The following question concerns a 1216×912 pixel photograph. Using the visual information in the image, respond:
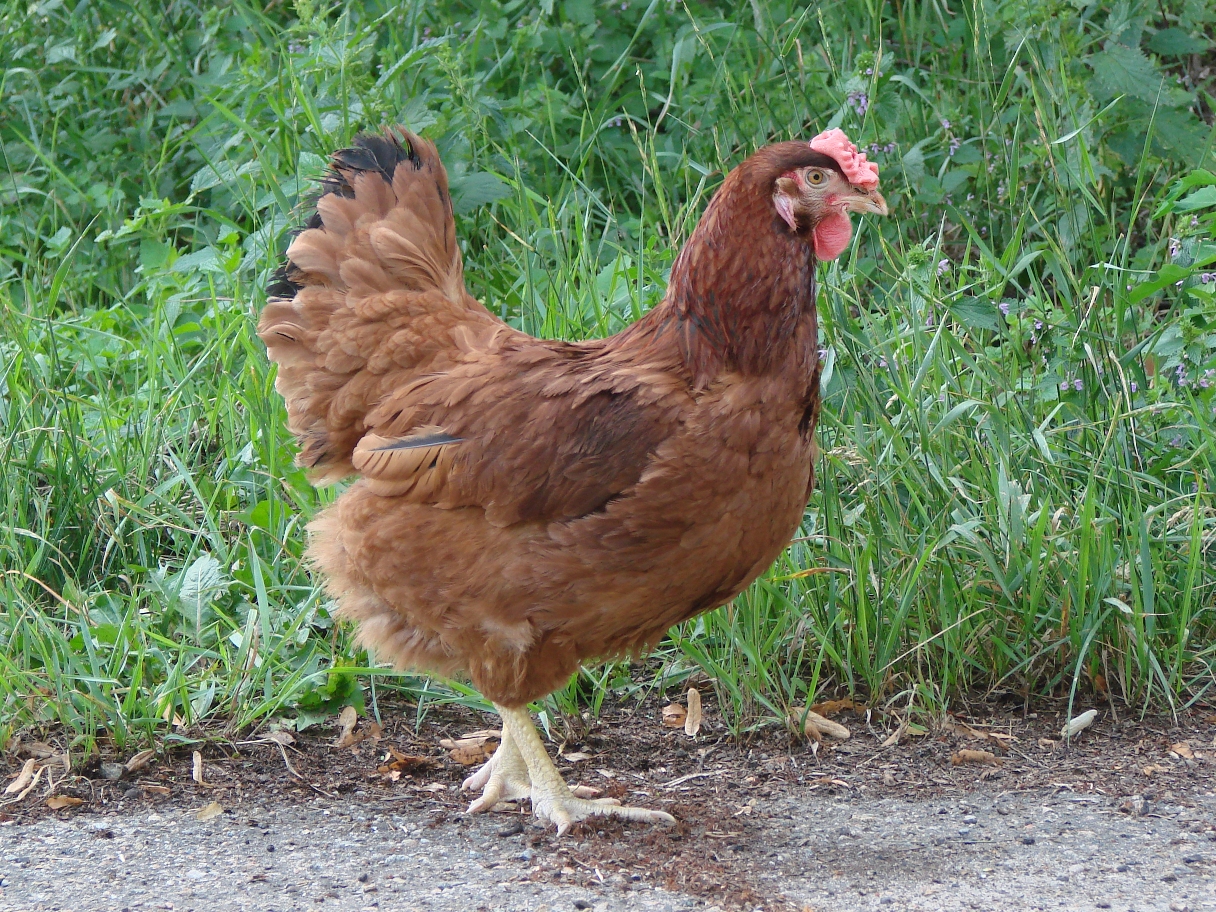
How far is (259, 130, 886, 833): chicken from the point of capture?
3.17 meters

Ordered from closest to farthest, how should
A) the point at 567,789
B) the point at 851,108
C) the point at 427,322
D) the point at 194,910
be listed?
the point at 194,910 → the point at 567,789 → the point at 427,322 → the point at 851,108

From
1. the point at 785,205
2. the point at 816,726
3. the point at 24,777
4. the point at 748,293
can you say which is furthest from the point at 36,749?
the point at 785,205

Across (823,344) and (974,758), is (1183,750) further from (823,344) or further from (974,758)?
(823,344)

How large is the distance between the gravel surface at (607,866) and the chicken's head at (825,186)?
1.54 meters

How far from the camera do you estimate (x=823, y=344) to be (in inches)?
171

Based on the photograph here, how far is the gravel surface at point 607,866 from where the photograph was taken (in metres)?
2.98

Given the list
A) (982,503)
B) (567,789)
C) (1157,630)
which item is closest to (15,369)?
(567,789)

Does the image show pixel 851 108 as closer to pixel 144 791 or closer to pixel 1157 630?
pixel 1157 630

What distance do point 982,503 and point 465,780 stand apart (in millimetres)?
1766

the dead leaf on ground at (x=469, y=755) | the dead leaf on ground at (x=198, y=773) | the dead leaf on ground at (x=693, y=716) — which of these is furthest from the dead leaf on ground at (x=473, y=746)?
the dead leaf on ground at (x=198, y=773)

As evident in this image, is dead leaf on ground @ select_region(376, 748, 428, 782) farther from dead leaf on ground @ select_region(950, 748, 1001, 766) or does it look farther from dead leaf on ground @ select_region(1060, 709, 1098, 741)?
dead leaf on ground @ select_region(1060, 709, 1098, 741)

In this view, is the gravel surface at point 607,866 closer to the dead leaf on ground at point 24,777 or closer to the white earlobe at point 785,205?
the dead leaf on ground at point 24,777

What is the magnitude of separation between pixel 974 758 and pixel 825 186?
5.51ft

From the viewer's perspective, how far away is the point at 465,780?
3.75m
